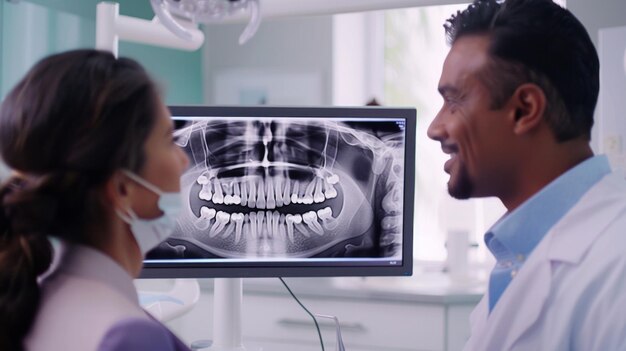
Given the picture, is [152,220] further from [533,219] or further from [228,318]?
[228,318]

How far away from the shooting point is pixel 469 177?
1253mm

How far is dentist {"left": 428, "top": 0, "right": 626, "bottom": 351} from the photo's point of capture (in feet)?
3.46

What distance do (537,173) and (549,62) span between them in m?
0.15

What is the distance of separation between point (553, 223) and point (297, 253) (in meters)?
0.58

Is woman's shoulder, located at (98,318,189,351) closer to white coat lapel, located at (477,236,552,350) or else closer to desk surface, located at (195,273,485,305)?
white coat lapel, located at (477,236,552,350)

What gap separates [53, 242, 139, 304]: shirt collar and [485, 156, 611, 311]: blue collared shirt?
56 cm

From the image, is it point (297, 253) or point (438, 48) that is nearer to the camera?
point (297, 253)

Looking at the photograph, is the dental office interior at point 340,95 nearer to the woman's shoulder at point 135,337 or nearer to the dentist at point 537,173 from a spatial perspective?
the dentist at point 537,173

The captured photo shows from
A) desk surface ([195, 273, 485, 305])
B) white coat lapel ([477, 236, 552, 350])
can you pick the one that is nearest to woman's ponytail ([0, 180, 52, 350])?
white coat lapel ([477, 236, 552, 350])

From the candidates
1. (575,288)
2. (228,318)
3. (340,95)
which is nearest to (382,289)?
(228,318)

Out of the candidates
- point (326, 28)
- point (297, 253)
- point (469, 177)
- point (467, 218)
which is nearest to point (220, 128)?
point (297, 253)

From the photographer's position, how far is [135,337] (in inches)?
31.8

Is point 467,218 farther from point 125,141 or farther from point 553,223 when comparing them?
point 125,141

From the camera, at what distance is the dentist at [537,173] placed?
1.05 metres
